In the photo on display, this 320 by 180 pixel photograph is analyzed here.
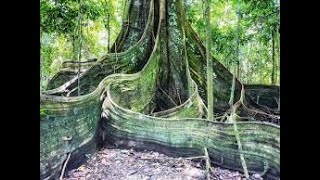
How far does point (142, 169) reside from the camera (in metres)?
2.84

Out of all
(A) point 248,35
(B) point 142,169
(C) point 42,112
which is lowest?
(B) point 142,169

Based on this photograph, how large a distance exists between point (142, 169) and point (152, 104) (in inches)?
21.9

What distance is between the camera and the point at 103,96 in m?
3.09

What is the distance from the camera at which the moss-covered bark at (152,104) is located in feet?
8.98

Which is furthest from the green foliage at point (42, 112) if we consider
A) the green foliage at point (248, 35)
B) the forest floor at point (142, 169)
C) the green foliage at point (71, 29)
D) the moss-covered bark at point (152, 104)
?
the green foliage at point (248, 35)

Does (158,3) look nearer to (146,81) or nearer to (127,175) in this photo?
(146,81)

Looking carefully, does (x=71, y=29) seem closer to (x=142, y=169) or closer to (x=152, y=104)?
(x=152, y=104)

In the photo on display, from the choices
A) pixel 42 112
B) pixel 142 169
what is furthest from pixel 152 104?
pixel 42 112

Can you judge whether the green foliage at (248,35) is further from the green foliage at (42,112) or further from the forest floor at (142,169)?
the green foliage at (42,112)

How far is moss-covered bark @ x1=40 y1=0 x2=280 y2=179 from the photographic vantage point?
2.74 meters

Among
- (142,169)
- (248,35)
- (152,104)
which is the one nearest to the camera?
(142,169)

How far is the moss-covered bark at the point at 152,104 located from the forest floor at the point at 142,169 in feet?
0.24

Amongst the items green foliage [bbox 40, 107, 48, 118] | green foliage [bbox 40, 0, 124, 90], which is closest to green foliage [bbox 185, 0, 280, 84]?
green foliage [bbox 40, 0, 124, 90]
